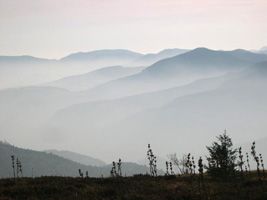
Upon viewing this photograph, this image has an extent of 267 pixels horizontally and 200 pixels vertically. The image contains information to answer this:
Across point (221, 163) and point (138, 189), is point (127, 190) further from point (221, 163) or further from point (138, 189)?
point (221, 163)

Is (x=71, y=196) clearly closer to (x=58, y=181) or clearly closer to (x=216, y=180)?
(x=58, y=181)

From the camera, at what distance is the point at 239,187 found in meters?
37.3

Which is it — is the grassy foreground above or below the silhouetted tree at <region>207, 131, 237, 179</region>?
below

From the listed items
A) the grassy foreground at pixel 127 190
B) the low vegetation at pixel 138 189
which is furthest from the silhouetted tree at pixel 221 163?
the grassy foreground at pixel 127 190

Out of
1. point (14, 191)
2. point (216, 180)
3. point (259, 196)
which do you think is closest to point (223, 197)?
point (259, 196)

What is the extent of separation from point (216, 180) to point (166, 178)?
4799mm

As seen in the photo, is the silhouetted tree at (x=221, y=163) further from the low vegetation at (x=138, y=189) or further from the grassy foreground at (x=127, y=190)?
the grassy foreground at (x=127, y=190)

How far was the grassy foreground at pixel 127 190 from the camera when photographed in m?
32.5

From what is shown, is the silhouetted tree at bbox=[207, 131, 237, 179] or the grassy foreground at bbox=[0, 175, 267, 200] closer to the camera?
the grassy foreground at bbox=[0, 175, 267, 200]

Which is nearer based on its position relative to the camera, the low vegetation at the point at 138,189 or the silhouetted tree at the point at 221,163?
the low vegetation at the point at 138,189

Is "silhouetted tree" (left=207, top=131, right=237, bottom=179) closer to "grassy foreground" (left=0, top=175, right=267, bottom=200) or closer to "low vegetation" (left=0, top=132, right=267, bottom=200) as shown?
"low vegetation" (left=0, top=132, right=267, bottom=200)

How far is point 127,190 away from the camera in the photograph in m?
35.3

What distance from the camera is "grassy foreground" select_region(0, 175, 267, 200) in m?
32.5

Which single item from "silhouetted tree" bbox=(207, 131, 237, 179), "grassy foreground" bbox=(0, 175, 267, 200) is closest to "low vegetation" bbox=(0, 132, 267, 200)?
"grassy foreground" bbox=(0, 175, 267, 200)
